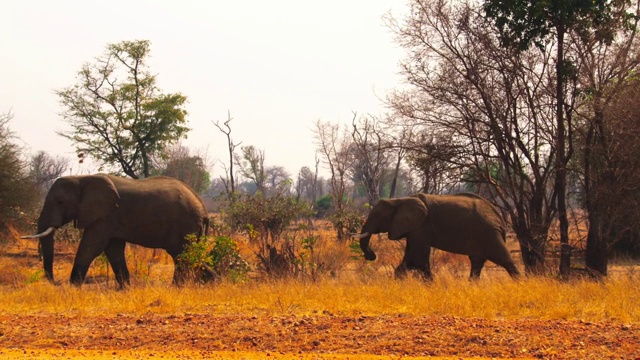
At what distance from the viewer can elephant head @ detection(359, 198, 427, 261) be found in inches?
580

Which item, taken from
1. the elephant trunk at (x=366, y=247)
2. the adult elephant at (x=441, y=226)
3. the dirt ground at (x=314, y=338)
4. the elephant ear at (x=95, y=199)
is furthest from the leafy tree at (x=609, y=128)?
the elephant ear at (x=95, y=199)

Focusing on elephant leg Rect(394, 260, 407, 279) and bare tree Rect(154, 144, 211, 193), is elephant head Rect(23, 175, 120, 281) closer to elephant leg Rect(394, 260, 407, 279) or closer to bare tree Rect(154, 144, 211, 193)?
elephant leg Rect(394, 260, 407, 279)

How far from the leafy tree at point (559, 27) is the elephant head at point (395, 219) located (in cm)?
285

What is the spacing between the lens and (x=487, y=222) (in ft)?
49.5

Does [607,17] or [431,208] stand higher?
[607,17]

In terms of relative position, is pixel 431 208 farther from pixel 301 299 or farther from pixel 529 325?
pixel 529 325

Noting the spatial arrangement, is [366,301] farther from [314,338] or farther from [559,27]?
[559,27]

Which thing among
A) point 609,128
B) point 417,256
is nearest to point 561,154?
point 609,128

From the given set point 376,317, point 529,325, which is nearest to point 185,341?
point 376,317

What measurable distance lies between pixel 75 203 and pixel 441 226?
739 centimetres

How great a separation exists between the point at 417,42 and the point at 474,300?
25.4 ft

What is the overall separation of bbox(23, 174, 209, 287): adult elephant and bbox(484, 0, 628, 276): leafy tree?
729 centimetres

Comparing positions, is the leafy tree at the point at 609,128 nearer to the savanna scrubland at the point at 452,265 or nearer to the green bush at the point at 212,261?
the savanna scrubland at the point at 452,265

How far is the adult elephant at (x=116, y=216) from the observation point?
1326cm
